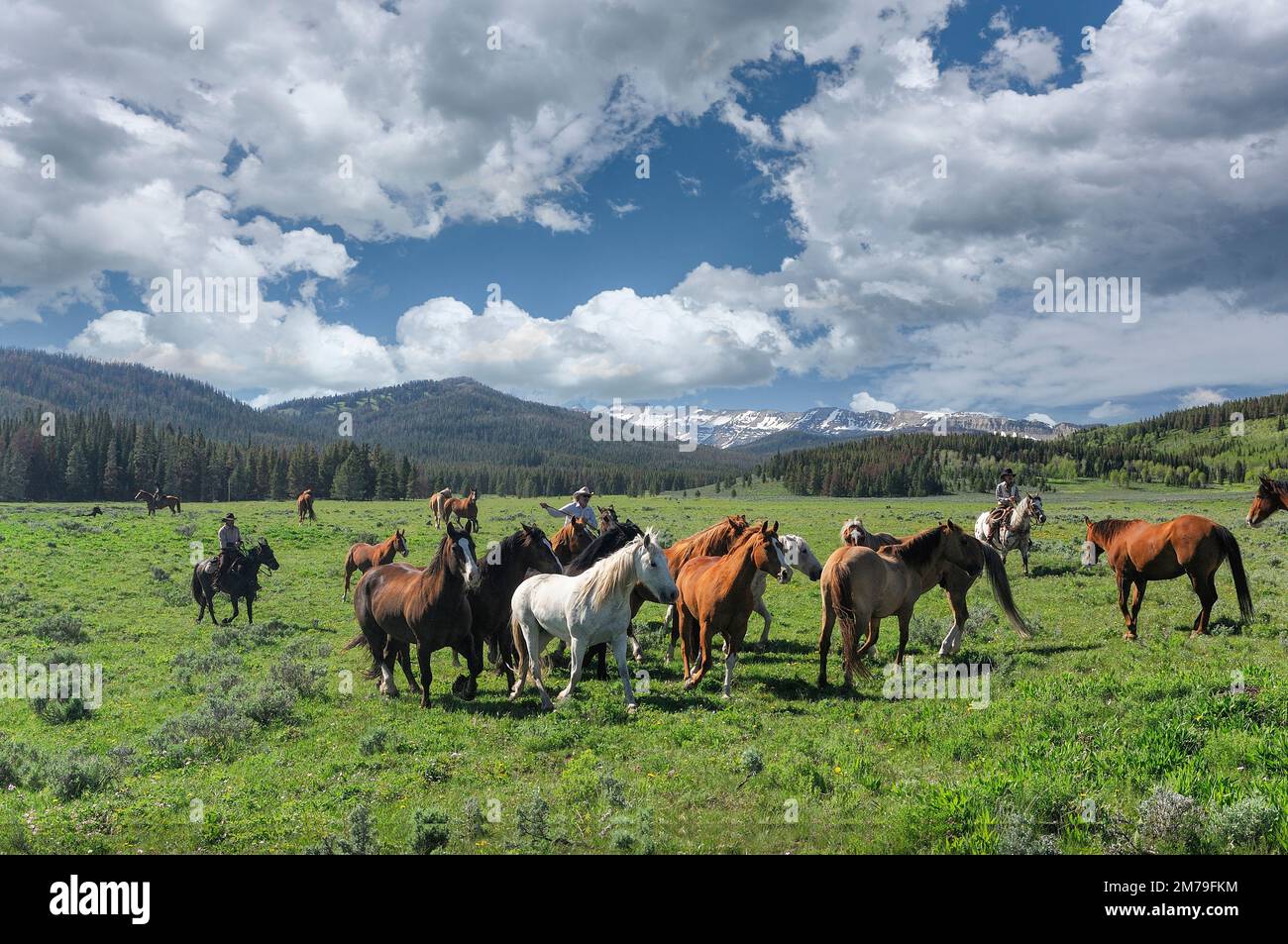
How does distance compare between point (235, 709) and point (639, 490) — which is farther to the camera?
point (639, 490)

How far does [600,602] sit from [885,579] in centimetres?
540

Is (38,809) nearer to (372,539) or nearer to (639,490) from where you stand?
(372,539)

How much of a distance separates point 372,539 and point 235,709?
2717 cm

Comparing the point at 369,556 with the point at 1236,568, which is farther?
the point at 369,556

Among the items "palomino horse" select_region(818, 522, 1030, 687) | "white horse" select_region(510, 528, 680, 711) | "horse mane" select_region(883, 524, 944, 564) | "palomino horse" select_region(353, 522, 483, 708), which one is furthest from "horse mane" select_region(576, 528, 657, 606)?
"horse mane" select_region(883, 524, 944, 564)

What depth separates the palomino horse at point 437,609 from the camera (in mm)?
10633

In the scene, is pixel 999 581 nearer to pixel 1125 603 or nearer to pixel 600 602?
pixel 1125 603

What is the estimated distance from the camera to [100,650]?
15.4m

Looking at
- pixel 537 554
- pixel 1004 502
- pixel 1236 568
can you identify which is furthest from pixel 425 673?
pixel 1004 502

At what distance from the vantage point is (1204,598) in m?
12.4

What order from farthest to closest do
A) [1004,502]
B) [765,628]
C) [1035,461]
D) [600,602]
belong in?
[1035,461]
[1004,502]
[765,628]
[600,602]
